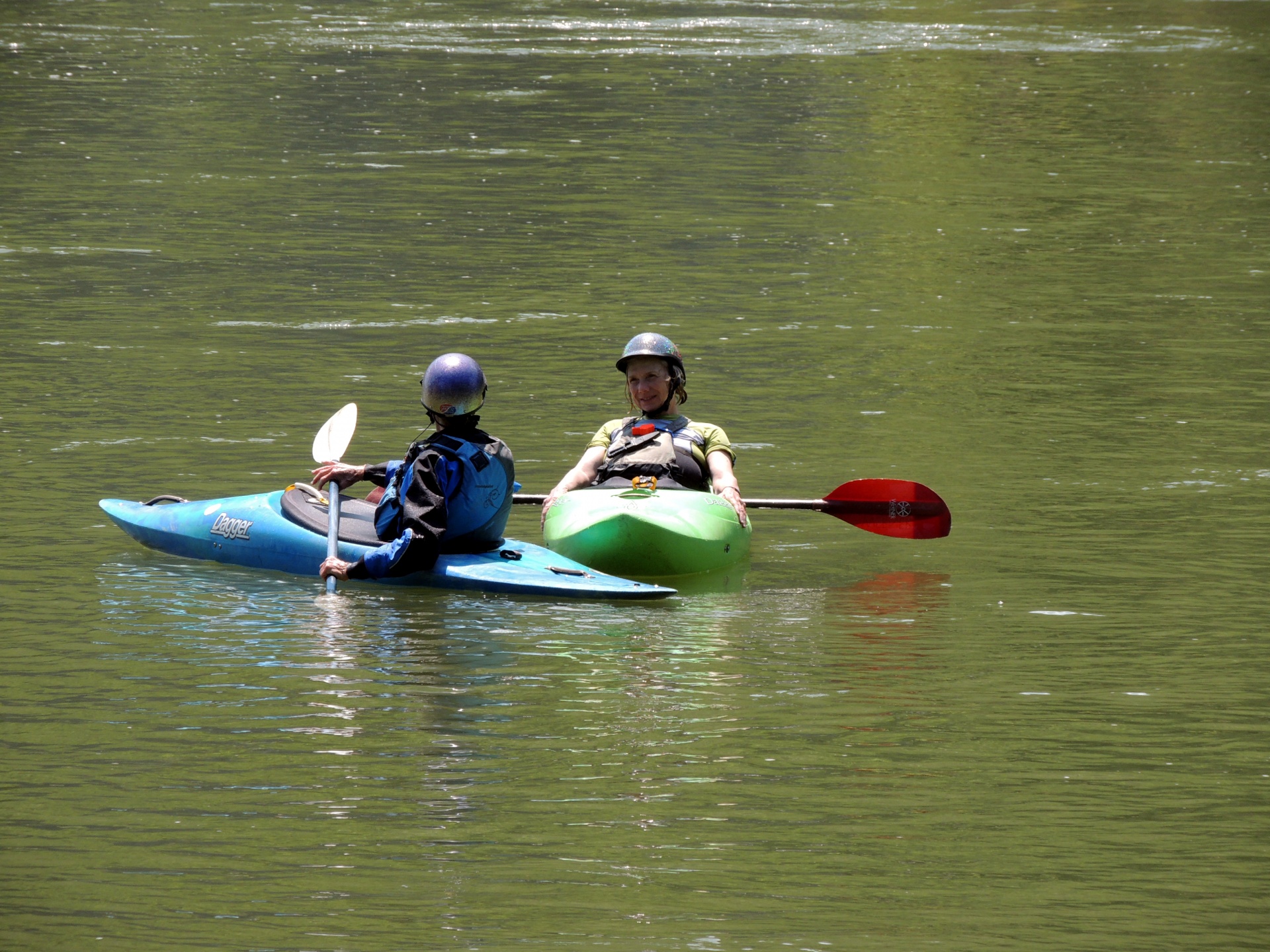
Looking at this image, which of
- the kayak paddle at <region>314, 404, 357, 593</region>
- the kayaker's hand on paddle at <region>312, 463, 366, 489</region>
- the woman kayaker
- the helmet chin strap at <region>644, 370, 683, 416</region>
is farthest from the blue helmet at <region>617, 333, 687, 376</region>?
the kayaker's hand on paddle at <region>312, 463, 366, 489</region>

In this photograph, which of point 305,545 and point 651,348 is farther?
point 651,348

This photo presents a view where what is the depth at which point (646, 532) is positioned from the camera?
888 centimetres

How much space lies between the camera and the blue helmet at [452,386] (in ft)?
27.8

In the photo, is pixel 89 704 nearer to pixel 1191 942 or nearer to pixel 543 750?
pixel 543 750

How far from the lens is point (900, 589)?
8.98 m

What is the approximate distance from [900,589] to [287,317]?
7.44 meters

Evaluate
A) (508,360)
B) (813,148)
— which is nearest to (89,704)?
(508,360)

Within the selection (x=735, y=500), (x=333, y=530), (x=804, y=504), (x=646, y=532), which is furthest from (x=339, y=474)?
(x=804, y=504)

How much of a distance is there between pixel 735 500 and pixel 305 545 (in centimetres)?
188

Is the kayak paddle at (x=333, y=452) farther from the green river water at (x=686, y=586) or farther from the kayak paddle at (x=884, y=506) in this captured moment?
the kayak paddle at (x=884, y=506)

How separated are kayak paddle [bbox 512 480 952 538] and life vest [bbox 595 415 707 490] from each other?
1.00 feet

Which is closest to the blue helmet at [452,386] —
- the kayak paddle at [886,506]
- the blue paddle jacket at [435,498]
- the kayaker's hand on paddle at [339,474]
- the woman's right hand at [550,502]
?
the blue paddle jacket at [435,498]

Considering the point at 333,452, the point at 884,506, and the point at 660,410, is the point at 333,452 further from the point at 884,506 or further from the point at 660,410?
the point at 884,506

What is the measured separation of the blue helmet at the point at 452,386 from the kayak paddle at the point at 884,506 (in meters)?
1.12
